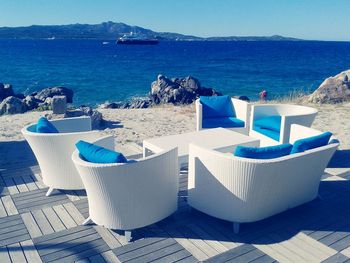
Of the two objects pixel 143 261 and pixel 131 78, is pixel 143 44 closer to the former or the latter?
pixel 131 78

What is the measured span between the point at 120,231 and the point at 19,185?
5.85ft

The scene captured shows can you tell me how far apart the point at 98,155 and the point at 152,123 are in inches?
191

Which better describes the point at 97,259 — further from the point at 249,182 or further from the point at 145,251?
the point at 249,182

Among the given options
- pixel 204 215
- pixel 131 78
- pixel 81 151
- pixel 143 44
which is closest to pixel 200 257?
pixel 204 215

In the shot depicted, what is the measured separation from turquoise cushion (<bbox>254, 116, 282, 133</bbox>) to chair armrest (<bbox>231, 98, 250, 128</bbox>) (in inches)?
8.6

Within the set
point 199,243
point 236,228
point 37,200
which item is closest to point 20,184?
point 37,200

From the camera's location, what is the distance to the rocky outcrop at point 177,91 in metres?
13.4

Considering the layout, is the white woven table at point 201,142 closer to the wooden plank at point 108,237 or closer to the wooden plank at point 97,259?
the wooden plank at point 108,237

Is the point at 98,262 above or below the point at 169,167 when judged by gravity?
below

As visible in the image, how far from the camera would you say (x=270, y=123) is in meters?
5.48

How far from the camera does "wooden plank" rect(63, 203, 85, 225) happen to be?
3512 millimetres

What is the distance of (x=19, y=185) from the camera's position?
4.37 meters

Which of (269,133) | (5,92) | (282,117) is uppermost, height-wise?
(282,117)

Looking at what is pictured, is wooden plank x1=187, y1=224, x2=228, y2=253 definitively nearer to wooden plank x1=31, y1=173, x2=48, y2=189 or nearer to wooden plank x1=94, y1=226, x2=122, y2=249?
wooden plank x1=94, y1=226, x2=122, y2=249
